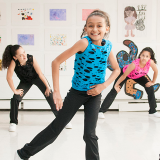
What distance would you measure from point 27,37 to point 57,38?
562mm

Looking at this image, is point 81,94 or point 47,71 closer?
point 81,94

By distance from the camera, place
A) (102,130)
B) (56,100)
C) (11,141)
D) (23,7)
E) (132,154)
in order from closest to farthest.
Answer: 1. (56,100)
2. (132,154)
3. (11,141)
4. (102,130)
5. (23,7)

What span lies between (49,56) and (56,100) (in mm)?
2627

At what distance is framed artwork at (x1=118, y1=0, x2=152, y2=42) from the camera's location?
3705mm

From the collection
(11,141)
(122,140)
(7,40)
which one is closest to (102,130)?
(122,140)

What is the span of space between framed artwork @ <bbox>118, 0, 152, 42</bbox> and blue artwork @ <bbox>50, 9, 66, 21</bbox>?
41.2 inches

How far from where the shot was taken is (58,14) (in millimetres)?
3701

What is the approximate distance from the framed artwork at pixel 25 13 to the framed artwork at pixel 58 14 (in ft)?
0.61

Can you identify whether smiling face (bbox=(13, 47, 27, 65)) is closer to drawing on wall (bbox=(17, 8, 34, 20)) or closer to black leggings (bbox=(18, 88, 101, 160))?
black leggings (bbox=(18, 88, 101, 160))

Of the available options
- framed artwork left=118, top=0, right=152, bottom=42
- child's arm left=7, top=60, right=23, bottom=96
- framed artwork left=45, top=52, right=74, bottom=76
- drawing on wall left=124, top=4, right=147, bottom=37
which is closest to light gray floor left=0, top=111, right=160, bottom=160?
child's arm left=7, top=60, right=23, bottom=96

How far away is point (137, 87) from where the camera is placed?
3.84 m

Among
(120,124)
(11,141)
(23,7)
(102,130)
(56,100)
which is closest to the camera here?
(56,100)

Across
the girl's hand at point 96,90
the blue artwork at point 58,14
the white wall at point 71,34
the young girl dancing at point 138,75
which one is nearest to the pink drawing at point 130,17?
the white wall at point 71,34

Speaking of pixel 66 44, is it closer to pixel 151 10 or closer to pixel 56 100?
pixel 151 10
